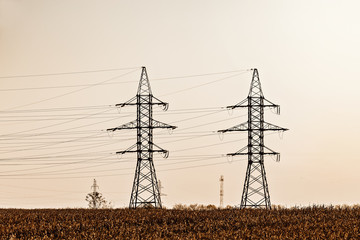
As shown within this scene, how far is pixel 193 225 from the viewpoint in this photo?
30141 mm

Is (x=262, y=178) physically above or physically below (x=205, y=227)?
above

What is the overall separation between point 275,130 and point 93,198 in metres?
46.7

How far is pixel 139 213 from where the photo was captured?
3506 cm

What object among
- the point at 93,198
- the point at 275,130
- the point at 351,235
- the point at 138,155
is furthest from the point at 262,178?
the point at 93,198

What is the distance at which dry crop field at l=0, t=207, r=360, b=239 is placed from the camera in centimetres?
2589

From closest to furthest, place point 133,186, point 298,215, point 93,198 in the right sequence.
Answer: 1. point 298,215
2. point 133,186
3. point 93,198

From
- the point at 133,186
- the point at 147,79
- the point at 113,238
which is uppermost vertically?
the point at 147,79

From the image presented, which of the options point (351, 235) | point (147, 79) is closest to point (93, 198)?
point (147, 79)

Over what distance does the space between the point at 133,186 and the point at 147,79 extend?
30.7ft

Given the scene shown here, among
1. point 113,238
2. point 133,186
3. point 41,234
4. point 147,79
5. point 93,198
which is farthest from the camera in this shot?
point 93,198

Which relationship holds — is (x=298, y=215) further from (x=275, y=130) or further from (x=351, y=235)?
(x=275, y=130)

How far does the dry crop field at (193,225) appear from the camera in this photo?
25.9m

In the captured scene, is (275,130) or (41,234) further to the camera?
(275,130)

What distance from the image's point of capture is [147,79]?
50906 millimetres
